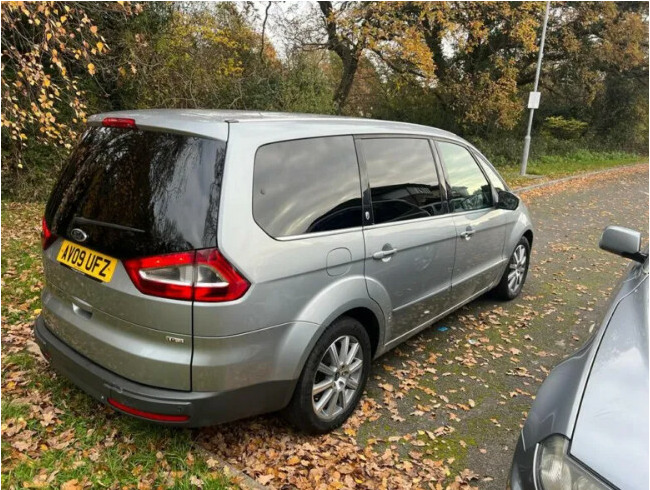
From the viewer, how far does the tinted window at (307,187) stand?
245 centimetres

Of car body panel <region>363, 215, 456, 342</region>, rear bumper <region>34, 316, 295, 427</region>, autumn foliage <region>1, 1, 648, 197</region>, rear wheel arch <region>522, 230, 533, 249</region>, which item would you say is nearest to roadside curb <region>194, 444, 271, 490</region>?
rear bumper <region>34, 316, 295, 427</region>

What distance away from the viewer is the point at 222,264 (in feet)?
7.31

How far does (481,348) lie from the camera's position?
4.27 m

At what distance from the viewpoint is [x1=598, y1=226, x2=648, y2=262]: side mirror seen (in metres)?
2.83

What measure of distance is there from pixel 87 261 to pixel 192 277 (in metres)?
0.67

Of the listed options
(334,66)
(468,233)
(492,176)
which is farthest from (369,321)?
(334,66)

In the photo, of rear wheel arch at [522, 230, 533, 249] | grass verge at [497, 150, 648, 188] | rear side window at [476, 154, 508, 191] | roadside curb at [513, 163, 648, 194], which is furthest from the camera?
grass verge at [497, 150, 648, 188]

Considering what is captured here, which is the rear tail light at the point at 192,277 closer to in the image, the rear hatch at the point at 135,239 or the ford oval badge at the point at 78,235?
the rear hatch at the point at 135,239

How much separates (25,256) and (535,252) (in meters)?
7.04

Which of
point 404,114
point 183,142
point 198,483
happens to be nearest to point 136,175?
point 183,142

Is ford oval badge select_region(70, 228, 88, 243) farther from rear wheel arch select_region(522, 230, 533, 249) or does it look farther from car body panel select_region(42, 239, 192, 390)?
rear wheel arch select_region(522, 230, 533, 249)

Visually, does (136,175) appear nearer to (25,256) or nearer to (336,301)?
(336,301)

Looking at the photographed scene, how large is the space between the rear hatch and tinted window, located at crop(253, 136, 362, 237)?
0.27 metres

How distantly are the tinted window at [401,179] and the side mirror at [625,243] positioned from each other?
119 centimetres
